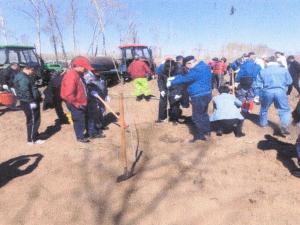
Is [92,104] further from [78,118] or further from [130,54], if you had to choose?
[130,54]

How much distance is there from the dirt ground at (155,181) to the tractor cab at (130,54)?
997cm

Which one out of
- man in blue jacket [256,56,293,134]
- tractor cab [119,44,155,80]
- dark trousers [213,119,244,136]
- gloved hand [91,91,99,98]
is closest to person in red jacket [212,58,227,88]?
tractor cab [119,44,155,80]

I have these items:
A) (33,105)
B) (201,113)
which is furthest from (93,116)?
(201,113)

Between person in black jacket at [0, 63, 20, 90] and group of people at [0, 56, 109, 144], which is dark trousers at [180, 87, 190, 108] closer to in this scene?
group of people at [0, 56, 109, 144]

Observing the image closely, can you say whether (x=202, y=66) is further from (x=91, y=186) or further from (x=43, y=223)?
(x=43, y=223)

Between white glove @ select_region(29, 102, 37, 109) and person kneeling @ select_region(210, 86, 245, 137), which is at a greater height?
white glove @ select_region(29, 102, 37, 109)

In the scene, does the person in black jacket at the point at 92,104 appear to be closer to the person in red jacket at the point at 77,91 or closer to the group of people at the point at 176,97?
the group of people at the point at 176,97

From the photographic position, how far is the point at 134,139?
22.8 ft

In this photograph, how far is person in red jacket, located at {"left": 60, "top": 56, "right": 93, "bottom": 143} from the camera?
6.15 m

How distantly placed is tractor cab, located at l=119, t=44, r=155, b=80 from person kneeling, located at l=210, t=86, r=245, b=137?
10208 mm

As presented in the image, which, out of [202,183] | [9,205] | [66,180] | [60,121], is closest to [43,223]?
[9,205]

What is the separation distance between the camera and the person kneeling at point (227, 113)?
6.68 metres

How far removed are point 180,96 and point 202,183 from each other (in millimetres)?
3068

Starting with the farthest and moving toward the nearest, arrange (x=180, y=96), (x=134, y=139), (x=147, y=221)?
(x=180, y=96) < (x=134, y=139) < (x=147, y=221)
